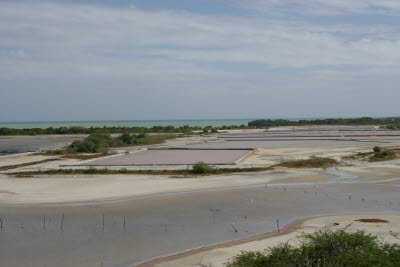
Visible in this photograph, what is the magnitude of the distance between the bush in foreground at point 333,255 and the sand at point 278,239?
1.29 metres

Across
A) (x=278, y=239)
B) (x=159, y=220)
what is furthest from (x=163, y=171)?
(x=278, y=239)

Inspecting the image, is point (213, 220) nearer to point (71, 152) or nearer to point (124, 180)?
point (124, 180)

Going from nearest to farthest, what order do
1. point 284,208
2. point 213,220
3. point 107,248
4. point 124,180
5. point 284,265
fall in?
1. point 284,265
2. point 107,248
3. point 213,220
4. point 284,208
5. point 124,180

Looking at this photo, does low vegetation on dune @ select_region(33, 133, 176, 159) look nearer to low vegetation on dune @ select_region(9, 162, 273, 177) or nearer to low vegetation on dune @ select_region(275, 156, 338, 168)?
low vegetation on dune @ select_region(9, 162, 273, 177)

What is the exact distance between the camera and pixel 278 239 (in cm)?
1348

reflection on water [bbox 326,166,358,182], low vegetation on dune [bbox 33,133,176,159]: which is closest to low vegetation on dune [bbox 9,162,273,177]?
reflection on water [bbox 326,166,358,182]

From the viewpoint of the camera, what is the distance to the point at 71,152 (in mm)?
45844

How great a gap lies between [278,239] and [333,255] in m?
3.44

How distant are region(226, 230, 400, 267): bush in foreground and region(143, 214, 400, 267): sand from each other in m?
1.29

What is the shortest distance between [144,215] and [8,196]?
27.1 feet

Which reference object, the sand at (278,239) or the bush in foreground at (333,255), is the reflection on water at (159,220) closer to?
the sand at (278,239)

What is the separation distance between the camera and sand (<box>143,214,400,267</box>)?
11.8 meters

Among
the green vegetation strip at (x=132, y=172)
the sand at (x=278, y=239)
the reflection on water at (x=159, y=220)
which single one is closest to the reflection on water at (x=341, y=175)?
the reflection on water at (x=159, y=220)

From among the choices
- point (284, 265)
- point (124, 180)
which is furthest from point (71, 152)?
point (284, 265)
